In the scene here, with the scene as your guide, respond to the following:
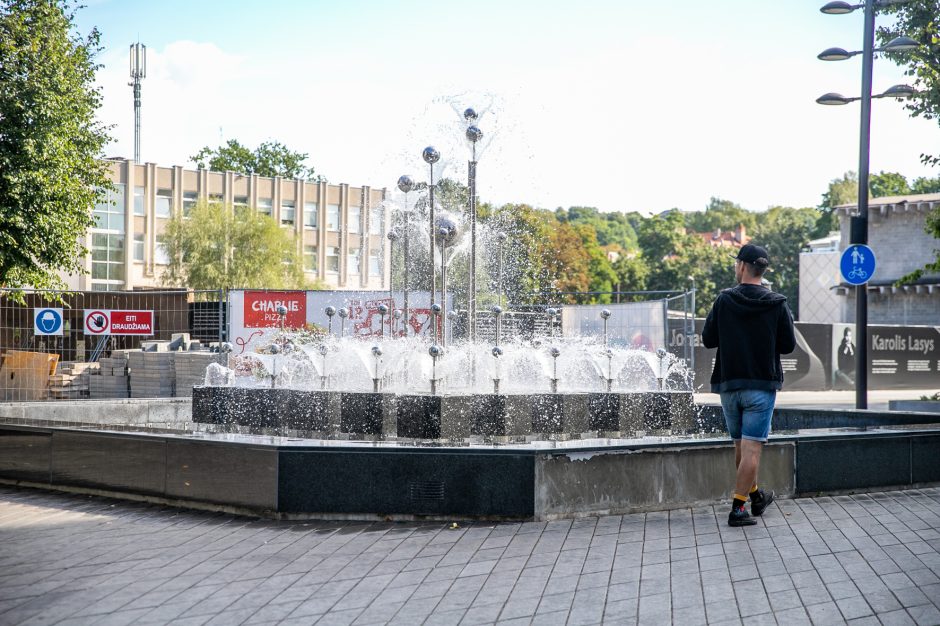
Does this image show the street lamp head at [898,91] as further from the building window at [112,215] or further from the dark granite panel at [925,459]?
the building window at [112,215]

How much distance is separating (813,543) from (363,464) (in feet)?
9.93

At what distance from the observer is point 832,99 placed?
16047mm

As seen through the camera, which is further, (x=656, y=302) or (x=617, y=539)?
(x=656, y=302)

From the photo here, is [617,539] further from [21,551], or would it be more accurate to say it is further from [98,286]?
[98,286]

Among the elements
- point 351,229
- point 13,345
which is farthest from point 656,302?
point 351,229

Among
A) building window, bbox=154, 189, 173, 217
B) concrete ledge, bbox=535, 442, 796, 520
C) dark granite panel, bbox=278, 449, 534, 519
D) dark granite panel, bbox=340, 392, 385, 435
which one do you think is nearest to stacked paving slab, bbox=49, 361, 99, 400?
dark granite panel, bbox=340, 392, 385, 435

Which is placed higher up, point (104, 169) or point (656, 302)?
point (104, 169)

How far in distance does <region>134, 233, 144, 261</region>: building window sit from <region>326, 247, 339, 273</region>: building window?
53.5 feet

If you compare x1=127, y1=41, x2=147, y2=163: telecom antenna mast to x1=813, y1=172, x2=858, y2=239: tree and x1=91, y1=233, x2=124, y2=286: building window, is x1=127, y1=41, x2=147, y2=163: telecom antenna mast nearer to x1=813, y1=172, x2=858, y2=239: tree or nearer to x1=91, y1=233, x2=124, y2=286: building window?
x1=91, y1=233, x2=124, y2=286: building window

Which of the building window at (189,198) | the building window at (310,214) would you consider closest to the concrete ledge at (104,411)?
the building window at (189,198)

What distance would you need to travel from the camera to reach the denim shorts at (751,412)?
6.78 m

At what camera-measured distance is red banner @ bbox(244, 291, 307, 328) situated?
18.2 metres

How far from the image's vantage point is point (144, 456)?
25.6 ft

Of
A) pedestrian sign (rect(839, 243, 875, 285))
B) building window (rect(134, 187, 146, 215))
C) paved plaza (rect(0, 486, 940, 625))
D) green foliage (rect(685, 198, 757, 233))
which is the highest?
green foliage (rect(685, 198, 757, 233))
